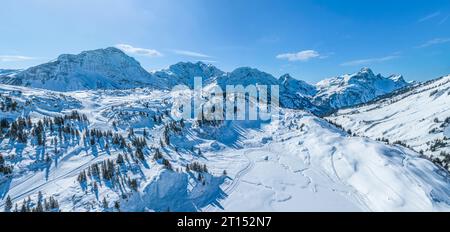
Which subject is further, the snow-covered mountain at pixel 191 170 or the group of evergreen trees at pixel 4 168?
the group of evergreen trees at pixel 4 168

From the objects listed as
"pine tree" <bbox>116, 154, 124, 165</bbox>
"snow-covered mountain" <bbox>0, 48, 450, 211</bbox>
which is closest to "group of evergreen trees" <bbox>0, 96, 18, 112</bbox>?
"snow-covered mountain" <bbox>0, 48, 450, 211</bbox>

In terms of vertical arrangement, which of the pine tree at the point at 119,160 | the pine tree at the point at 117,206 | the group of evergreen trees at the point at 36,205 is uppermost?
the pine tree at the point at 119,160

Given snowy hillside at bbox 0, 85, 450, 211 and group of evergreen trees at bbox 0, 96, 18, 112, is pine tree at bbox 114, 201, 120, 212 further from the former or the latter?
group of evergreen trees at bbox 0, 96, 18, 112

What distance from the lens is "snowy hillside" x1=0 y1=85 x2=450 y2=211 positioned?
169 feet

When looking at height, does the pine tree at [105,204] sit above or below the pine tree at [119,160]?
below

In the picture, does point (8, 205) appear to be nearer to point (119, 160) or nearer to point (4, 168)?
→ point (4, 168)

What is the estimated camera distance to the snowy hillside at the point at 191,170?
169 feet

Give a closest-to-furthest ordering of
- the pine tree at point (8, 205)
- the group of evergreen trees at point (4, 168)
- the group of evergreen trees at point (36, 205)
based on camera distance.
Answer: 1. the group of evergreen trees at point (36, 205)
2. the pine tree at point (8, 205)
3. the group of evergreen trees at point (4, 168)

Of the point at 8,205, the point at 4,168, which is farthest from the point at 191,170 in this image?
the point at 4,168

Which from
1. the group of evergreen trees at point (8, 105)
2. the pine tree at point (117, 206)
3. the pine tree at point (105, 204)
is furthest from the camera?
the group of evergreen trees at point (8, 105)

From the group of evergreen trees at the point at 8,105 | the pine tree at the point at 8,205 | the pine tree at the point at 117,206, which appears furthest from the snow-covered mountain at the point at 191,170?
the pine tree at the point at 117,206

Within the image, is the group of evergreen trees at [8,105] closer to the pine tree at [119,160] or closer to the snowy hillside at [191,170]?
the snowy hillside at [191,170]
